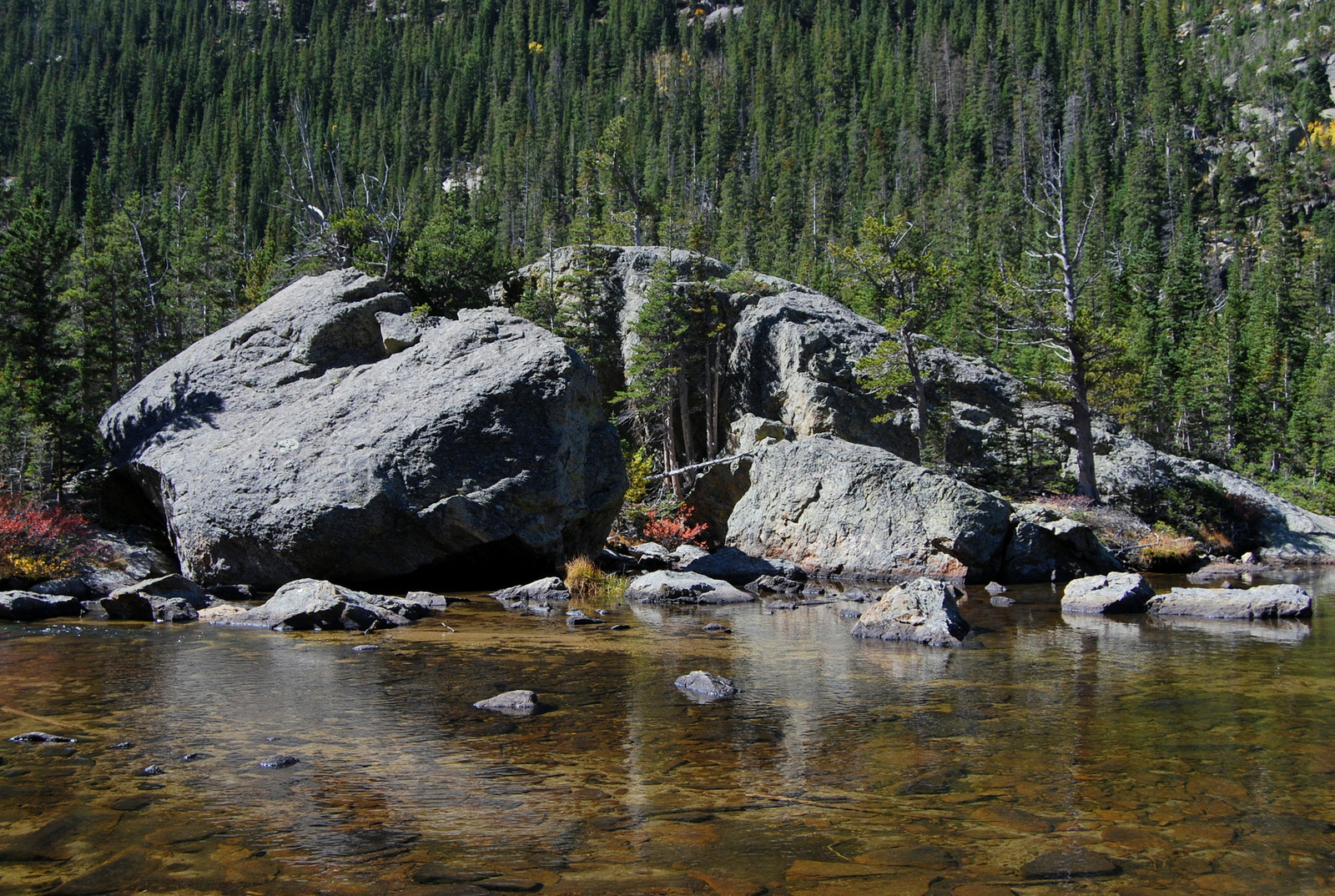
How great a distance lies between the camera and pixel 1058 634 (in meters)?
13.4

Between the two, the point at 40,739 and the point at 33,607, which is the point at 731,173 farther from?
the point at 40,739

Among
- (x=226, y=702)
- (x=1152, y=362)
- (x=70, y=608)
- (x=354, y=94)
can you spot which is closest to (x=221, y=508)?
(x=70, y=608)

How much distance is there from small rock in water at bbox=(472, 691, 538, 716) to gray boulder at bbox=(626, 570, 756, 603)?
28.3ft

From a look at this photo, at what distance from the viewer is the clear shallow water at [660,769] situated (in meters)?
4.82

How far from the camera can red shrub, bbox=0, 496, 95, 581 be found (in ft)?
53.6

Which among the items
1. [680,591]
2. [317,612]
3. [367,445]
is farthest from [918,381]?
[317,612]

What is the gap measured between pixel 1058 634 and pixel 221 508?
15.2m

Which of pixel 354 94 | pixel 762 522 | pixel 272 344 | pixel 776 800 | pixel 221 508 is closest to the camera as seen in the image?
pixel 776 800

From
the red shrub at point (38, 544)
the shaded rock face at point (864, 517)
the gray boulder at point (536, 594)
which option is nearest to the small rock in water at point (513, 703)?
the gray boulder at point (536, 594)

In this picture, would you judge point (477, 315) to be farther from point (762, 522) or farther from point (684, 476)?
point (684, 476)

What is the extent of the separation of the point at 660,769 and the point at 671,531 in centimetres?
2196

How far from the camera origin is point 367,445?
57.3 ft

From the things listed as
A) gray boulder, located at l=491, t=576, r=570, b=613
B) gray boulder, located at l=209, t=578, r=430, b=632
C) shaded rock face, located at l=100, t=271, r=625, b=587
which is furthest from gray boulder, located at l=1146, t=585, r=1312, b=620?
gray boulder, located at l=209, t=578, r=430, b=632

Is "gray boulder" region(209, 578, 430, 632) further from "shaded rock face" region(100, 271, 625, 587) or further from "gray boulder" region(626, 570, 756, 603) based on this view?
"gray boulder" region(626, 570, 756, 603)
